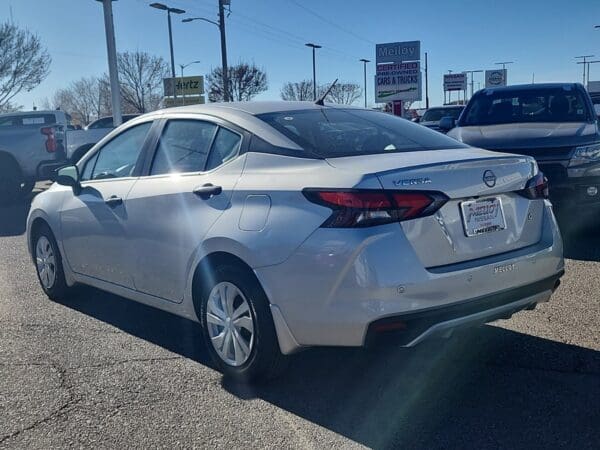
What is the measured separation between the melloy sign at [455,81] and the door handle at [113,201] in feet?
193

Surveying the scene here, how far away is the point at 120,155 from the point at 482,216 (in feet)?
9.53

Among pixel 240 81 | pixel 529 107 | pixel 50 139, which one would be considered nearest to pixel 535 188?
pixel 529 107

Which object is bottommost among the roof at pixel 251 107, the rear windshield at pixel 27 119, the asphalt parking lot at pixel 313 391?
the asphalt parking lot at pixel 313 391

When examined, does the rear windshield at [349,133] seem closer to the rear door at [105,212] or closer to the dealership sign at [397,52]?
the rear door at [105,212]

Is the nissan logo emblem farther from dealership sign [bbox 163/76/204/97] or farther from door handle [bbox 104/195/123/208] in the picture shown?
dealership sign [bbox 163/76/204/97]

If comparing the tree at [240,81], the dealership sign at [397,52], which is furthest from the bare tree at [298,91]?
the dealership sign at [397,52]

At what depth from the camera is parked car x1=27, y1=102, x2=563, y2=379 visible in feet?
10.6

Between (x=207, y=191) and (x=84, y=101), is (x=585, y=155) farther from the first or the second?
(x=84, y=101)

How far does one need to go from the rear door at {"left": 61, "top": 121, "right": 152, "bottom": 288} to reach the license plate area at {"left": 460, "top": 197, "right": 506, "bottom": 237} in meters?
2.39

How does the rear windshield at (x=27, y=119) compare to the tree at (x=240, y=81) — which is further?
the tree at (x=240, y=81)

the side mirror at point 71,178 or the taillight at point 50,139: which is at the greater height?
the taillight at point 50,139

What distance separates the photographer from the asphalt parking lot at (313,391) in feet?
10.7

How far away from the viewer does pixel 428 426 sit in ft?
10.8

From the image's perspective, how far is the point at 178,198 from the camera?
4.15 m
